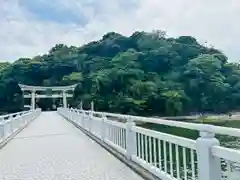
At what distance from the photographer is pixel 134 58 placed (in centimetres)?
5488

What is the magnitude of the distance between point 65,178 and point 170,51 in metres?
55.3

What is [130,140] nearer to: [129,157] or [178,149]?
[129,157]

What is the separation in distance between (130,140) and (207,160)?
3.11 metres

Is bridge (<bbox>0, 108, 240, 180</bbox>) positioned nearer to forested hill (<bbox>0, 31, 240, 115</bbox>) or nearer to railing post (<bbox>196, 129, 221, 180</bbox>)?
railing post (<bbox>196, 129, 221, 180</bbox>)

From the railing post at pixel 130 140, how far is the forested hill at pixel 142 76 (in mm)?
39873

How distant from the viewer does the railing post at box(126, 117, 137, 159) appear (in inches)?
241

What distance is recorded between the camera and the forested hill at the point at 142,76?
1886 inches

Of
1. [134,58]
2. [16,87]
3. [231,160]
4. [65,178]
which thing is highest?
[134,58]

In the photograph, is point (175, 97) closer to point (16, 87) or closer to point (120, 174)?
point (16, 87)

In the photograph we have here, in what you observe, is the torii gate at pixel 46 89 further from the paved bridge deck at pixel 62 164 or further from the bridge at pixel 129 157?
the paved bridge deck at pixel 62 164

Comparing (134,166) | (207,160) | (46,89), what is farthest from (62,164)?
(46,89)

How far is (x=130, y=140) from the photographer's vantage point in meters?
6.18

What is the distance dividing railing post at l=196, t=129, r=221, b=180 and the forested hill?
42917 millimetres

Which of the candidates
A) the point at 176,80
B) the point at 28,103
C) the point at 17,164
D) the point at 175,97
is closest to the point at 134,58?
the point at 176,80
